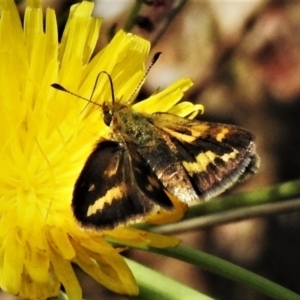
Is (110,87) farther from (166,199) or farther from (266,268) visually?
(266,268)

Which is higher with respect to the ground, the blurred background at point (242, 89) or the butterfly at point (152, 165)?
the butterfly at point (152, 165)

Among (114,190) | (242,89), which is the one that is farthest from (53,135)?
(242,89)

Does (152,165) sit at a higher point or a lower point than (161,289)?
higher

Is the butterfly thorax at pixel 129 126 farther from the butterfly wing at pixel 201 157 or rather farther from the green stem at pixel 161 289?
the green stem at pixel 161 289

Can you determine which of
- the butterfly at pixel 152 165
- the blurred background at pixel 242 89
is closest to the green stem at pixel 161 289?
the butterfly at pixel 152 165

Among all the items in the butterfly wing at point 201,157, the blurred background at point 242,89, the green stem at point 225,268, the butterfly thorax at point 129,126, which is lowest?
the blurred background at point 242,89

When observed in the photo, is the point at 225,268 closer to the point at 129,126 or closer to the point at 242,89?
the point at 129,126

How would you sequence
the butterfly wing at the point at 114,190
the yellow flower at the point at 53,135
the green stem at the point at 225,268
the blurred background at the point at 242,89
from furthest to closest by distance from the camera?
the blurred background at the point at 242,89 → the green stem at the point at 225,268 → the yellow flower at the point at 53,135 → the butterfly wing at the point at 114,190

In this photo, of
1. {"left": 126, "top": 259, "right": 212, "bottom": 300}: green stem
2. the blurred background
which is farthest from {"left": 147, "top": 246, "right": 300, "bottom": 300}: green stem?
the blurred background
